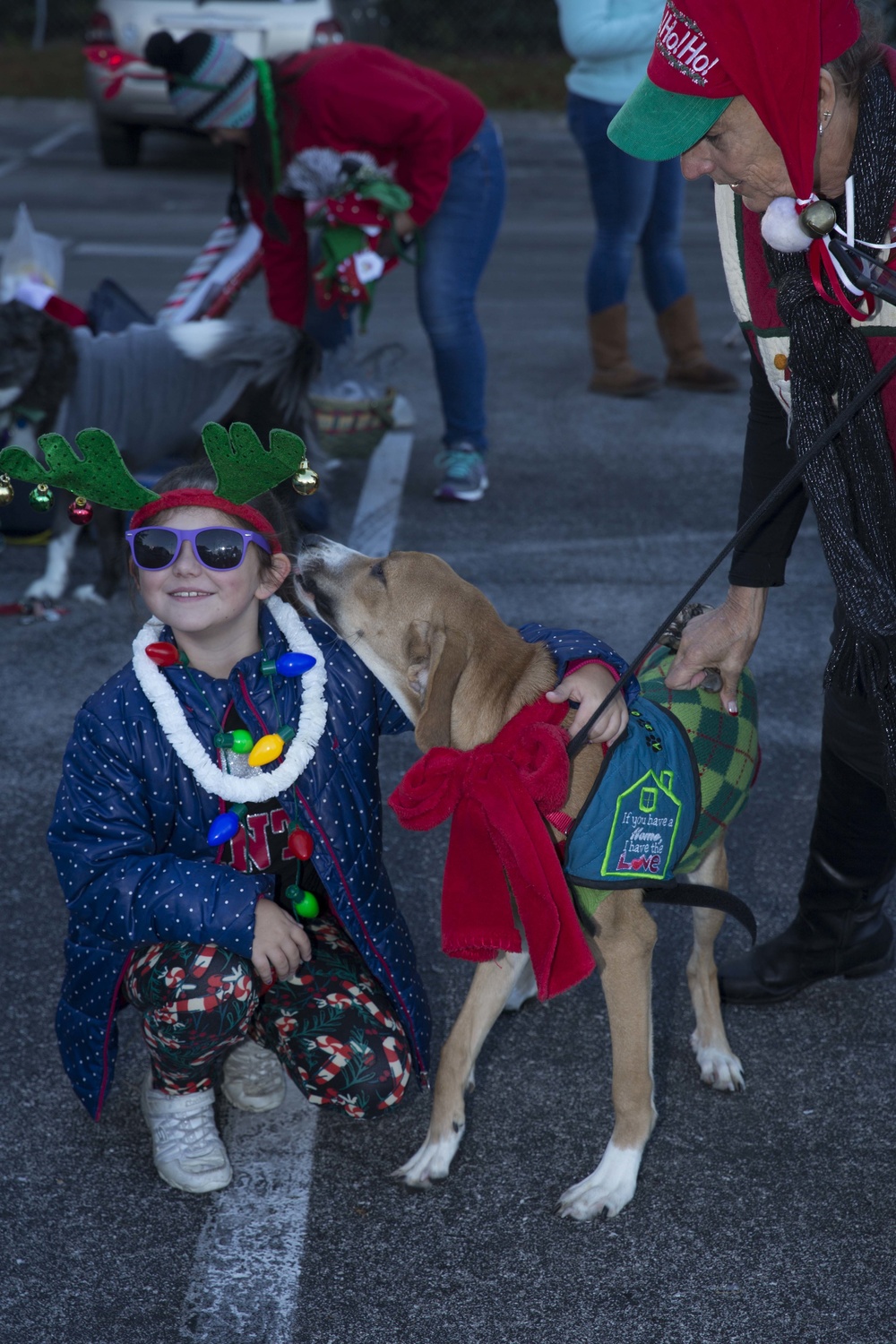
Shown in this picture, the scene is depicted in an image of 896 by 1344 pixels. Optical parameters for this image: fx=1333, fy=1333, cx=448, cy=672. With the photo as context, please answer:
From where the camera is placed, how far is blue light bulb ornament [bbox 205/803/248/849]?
8.73 ft

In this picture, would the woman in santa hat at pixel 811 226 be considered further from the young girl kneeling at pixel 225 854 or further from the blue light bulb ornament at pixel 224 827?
the blue light bulb ornament at pixel 224 827

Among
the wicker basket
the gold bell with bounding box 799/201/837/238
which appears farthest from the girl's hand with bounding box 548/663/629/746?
the wicker basket

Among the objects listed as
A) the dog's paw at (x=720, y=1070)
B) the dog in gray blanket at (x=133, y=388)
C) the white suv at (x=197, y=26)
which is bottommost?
the white suv at (x=197, y=26)

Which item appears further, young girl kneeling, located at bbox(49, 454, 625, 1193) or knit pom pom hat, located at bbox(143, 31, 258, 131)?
knit pom pom hat, located at bbox(143, 31, 258, 131)

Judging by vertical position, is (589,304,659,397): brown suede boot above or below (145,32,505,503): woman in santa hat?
below

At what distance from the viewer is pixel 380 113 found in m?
5.43

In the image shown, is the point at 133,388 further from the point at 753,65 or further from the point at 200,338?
the point at 753,65

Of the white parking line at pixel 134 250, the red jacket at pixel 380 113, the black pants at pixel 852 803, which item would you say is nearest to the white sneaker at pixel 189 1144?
the black pants at pixel 852 803

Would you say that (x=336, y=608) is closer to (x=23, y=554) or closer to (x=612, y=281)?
(x=23, y=554)

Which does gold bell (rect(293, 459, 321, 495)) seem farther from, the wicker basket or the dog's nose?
the wicker basket

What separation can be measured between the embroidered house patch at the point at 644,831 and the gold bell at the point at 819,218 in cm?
104

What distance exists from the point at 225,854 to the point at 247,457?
83 cm

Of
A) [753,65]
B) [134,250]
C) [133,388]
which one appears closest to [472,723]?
[753,65]

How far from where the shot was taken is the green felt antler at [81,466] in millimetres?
2561
